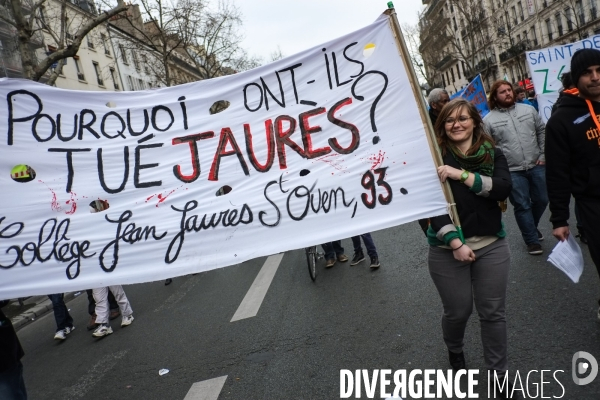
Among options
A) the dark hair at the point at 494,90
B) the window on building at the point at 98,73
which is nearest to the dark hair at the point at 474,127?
the dark hair at the point at 494,90

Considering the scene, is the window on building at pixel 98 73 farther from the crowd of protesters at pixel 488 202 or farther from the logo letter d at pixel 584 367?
the logo letter d at pixel 584 367

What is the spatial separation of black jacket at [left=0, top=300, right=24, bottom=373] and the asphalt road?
1293 mm

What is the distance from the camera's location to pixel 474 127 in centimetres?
301

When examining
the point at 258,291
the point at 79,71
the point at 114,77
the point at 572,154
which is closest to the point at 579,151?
the point at 572,154

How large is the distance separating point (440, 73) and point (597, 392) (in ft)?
264

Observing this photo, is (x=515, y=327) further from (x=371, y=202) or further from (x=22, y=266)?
(x=22, y=266)

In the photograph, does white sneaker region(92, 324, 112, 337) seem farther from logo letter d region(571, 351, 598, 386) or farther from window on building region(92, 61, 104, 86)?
window on building region(92, 61, 104, 86)

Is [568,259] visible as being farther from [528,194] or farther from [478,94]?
[478,94]

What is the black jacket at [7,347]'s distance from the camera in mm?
2883

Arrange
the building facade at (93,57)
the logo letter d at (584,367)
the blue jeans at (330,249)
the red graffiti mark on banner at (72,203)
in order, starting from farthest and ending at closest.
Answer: the building facade at (93,57) < the blue jeans at (330,249) < the red graffiti mark on banner at (72,203) < the logo letter d at (584,367)

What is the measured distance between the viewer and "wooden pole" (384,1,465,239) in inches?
112

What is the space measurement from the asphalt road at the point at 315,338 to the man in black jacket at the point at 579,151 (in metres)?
0.98

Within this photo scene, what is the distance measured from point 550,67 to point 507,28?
4639 centimetres

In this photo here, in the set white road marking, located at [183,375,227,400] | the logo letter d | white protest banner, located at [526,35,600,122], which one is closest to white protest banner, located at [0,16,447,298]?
white road marking, located at [183,375,227,400]
